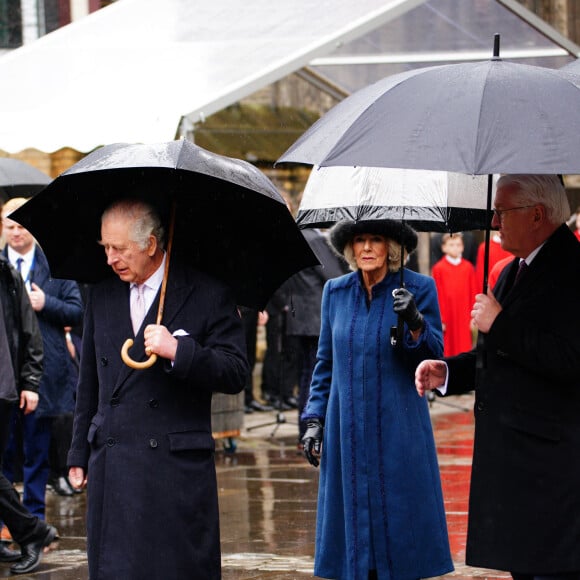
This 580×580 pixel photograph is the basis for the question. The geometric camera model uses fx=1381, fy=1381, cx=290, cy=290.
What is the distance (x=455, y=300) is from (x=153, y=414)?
1113 centimetres

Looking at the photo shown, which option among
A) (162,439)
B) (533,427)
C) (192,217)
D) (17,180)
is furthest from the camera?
(17,180)

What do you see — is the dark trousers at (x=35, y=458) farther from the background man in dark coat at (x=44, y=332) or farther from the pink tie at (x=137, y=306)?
the pink tie at (x=137, y=306)

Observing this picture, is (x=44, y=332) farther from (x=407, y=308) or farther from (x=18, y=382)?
(x=407, y=308)

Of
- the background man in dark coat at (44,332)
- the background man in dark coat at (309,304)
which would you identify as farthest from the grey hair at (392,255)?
the background man in dark coat at (309,304)

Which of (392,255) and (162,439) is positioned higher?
(392,255)

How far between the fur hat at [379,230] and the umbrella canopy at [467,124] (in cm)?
137

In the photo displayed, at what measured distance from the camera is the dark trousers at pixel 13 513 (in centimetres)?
755

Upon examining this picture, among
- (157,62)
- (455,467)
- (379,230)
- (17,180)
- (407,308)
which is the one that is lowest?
(455,467)

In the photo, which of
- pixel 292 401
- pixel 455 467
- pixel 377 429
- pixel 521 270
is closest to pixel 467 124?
pixel 521 270

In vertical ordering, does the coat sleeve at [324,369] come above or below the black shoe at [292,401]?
above

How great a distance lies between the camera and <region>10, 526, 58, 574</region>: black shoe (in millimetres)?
7566

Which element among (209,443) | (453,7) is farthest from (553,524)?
(453,7)

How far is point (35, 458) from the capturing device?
873 cm

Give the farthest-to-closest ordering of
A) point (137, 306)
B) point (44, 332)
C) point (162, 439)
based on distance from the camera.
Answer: point (44, 332)
point (137, 306)
point (162, 439)
